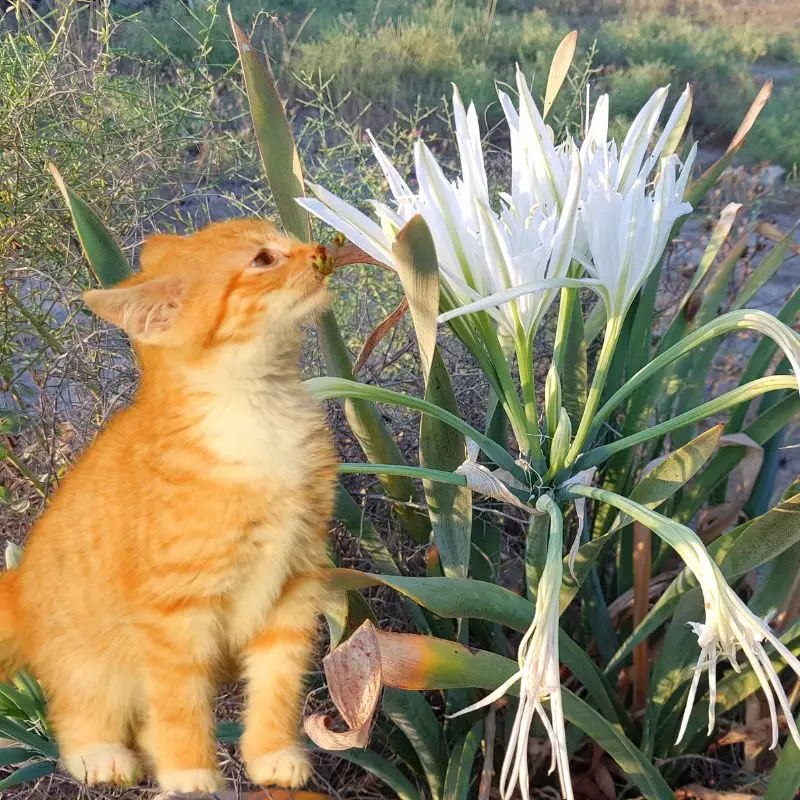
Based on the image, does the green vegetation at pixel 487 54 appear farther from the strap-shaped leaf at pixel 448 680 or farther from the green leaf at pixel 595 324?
the strap-shaped leaf at pixel 448 680

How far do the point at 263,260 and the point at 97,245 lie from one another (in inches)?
14.8

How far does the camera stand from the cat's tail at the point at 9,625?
2.19 feet

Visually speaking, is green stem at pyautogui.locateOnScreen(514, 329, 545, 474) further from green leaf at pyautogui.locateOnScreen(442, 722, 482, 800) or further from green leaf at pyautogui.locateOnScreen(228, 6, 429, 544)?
green leaf at pyautogui.locateOnScreen(442, 722, 482, 800)

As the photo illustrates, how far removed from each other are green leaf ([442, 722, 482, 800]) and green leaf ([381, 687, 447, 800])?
0.8 inches

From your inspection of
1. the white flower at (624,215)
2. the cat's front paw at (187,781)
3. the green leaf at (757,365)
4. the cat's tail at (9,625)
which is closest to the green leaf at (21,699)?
the cat's tail at (9,625)

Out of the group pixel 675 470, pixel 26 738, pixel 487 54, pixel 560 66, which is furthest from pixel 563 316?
pixel 487 54

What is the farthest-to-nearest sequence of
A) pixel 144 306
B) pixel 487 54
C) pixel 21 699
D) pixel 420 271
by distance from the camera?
pixel 487 54 → pixel 21 699 → pixel 420 271 → pixel 144 306

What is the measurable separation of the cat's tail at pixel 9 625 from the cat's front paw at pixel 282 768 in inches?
8.6

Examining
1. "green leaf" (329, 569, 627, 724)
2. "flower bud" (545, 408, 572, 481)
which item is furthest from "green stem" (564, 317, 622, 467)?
"green leaf" (329, 569, 627, 724)

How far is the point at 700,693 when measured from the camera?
1168 mm

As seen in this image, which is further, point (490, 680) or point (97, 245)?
point (97, 245)

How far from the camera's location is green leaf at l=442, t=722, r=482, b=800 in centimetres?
96

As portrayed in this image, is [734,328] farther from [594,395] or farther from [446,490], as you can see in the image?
[446,490]

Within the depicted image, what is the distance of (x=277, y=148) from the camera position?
3.11 ft
